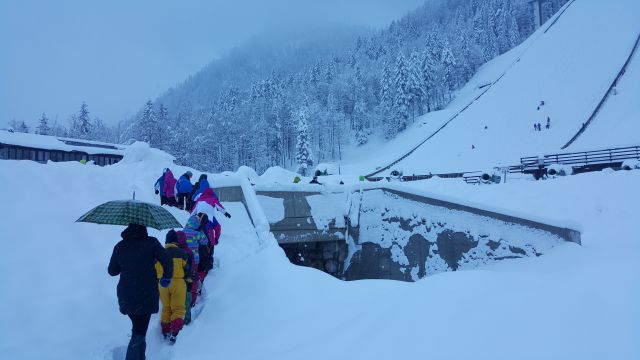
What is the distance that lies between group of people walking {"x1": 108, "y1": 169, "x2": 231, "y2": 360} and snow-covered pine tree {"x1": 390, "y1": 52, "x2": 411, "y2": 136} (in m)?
67.7

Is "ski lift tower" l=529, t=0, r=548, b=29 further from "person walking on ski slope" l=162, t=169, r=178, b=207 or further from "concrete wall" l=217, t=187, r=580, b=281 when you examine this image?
"person walking on ski slope" l=162, t=169, r=178, b=207

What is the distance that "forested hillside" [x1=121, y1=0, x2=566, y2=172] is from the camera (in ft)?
212

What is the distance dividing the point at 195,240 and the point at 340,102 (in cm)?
8317

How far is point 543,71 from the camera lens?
5259cm

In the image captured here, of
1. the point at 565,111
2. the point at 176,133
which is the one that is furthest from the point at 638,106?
the point at 176,133

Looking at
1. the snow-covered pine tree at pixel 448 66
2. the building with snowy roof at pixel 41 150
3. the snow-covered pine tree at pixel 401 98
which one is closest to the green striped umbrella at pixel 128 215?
the building with snowy roof at pixel 41 150

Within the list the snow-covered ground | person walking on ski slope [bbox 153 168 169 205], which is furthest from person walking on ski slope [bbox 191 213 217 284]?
person walking on ski slope [bbox 153 168 169 205]

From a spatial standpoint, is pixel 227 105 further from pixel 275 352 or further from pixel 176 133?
pixel 275 352

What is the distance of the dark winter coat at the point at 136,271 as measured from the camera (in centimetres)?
452

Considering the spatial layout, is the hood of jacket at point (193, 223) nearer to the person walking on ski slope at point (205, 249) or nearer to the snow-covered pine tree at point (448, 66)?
the person walking on ski slope at point (205, 249)

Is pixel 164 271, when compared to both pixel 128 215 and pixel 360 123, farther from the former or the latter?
pixel 360 123

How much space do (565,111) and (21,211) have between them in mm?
43242

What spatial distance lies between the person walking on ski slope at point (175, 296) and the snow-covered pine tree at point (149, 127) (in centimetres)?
4982

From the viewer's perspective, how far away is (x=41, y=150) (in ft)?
77.0
